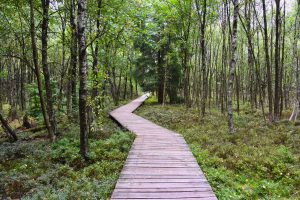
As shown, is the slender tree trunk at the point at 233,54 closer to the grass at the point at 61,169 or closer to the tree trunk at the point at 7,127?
the grass at the point at 61,169

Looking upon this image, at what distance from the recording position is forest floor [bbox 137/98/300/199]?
5664 millimetres

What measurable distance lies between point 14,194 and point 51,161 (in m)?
1.94

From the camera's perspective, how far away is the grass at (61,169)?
17.4 feet

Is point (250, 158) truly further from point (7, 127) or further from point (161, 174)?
point (7, 127)

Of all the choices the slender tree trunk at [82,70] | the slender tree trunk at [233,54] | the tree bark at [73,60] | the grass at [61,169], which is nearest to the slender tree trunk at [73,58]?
the tree bark at [73,60]

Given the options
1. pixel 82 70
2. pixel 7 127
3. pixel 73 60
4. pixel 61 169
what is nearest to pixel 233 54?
pixel 82 70

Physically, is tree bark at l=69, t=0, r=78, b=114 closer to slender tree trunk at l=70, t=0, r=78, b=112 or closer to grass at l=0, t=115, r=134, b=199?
slender tree trunk at l=70, t=0, r=78, b=112

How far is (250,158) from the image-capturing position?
7.32 m

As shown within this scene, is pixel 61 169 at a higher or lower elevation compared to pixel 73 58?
lower

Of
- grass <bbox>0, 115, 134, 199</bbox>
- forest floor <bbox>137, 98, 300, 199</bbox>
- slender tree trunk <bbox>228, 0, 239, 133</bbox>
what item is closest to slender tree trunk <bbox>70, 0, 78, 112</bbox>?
grass <bbox>0, 115, 134, 199</bbox>

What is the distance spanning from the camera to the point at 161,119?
48.0 ft

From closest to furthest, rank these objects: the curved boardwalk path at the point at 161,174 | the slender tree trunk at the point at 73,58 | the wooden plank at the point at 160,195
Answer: the wooden plank at the point at 160,195 → the curved boardwalk path at the point at 161,174 → the slender tree trunk at the point at 73,58

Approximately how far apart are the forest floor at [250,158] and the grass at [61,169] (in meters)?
2.53

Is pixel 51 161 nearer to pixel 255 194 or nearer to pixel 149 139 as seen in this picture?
pixel 149 139
